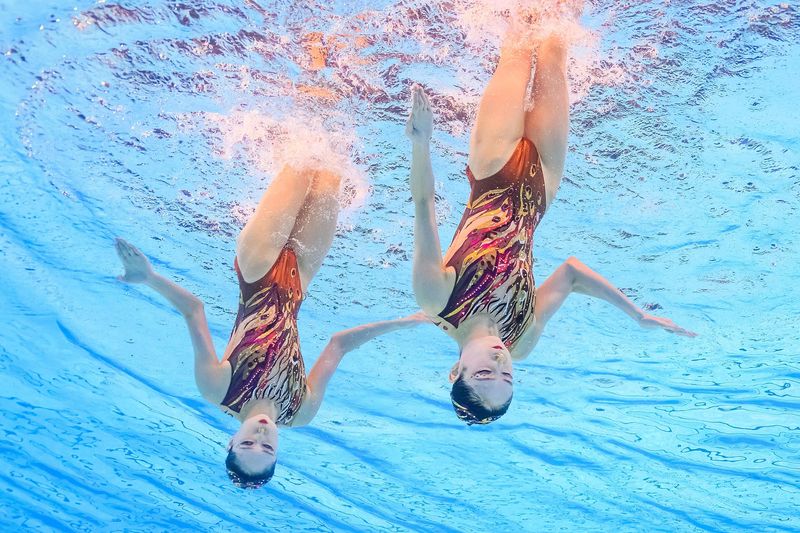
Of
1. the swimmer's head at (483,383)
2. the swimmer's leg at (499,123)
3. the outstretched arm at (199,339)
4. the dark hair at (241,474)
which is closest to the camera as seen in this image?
the swimmer's head at (483,383)

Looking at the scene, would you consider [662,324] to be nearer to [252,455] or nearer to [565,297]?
[565,297]

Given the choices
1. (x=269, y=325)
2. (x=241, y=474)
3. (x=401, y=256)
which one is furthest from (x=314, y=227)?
(x=401, y=256)

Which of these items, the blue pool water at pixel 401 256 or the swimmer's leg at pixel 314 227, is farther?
the blue pool water at pixel 401 256

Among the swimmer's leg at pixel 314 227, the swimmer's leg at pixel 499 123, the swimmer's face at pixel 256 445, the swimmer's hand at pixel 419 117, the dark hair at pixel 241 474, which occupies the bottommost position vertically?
the dark hair at pixel 241 474

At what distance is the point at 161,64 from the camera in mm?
8078

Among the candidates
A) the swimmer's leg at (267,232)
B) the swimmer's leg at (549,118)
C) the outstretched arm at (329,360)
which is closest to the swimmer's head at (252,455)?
the outstretched arm at (329,360)

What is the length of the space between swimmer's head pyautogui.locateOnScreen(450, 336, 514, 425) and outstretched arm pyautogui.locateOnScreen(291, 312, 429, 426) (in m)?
1.73

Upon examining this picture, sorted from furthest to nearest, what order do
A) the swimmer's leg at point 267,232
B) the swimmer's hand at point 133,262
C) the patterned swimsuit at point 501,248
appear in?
1. the swimmer's leg at point 267,232
2. the swimmer's hand at point 133,262
3. the patterned swimsuit at point 501,248

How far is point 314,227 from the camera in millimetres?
7207

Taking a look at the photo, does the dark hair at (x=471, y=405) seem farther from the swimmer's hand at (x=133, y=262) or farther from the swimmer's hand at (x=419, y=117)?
the swimmer's hand at (x=133, y=262)

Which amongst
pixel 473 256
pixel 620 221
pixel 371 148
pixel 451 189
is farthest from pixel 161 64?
pixel 620 221

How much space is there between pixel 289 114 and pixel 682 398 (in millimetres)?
9124

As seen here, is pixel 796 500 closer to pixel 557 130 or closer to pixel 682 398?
pixel 682 398

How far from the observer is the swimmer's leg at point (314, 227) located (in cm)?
716
